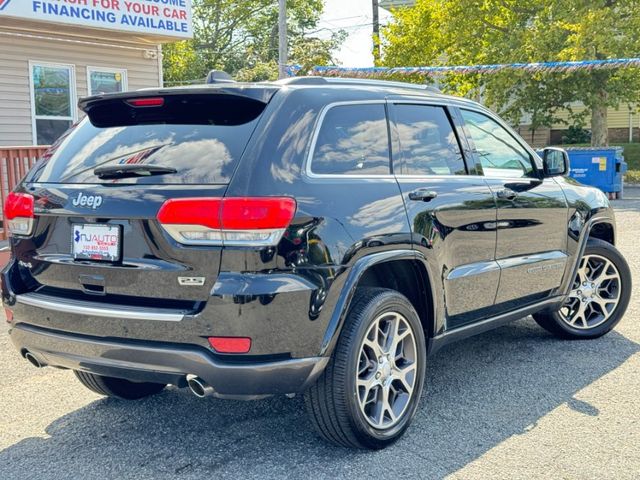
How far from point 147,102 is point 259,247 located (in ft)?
3.52

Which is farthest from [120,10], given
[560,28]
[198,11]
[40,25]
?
[198,11]

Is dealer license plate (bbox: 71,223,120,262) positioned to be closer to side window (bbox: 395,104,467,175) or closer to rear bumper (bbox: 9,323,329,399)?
rear bumper (bbox: 9,323,329,399)

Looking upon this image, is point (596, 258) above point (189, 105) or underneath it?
underneath

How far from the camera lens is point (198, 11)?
146ft

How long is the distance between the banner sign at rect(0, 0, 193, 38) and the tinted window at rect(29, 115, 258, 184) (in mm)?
8891

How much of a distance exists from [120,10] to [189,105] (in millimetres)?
10414

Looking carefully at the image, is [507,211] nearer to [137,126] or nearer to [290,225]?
[290,225]

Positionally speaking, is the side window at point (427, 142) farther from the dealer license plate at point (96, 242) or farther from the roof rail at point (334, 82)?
the dealer license plate at point (96, 242)

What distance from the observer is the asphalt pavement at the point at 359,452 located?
3.51m

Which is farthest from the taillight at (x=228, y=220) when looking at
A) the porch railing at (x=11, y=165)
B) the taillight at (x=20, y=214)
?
the porch railing at (x=11, y=165)

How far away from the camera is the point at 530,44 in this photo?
2273 centimetres

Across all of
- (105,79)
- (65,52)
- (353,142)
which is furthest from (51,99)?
(353,142)

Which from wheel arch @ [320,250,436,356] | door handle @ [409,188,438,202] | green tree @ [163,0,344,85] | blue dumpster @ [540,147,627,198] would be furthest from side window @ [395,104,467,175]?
green tree @ [163,0,344,85]

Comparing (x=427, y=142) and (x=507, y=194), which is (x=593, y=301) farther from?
(x=427, y=142)
